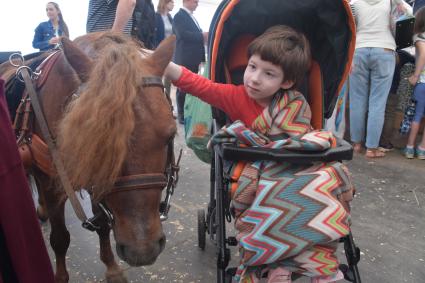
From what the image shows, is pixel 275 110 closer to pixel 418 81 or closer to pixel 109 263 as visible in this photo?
pixel 109 263

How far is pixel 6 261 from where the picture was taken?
115cm

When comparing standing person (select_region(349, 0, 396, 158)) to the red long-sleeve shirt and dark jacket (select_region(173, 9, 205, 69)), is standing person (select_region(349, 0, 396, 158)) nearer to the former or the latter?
dark jacket (select_region(173, 9, 205, 69))

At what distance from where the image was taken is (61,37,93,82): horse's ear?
4.23 ft

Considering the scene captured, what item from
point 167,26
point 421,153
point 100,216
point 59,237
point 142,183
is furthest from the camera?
point 167,26

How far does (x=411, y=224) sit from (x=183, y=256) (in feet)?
6.55

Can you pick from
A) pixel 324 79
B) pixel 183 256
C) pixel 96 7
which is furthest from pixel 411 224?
pixel 96 7

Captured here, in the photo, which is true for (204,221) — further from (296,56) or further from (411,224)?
(411,224)

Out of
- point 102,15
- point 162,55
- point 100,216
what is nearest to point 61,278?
point 100,216

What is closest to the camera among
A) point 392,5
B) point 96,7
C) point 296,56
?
point 296,56

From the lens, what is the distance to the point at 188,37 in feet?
17.2

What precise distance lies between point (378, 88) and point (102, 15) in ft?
11.5

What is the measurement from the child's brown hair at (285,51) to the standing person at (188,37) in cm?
342

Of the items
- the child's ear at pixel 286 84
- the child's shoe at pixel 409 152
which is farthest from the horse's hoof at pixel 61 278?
the child's shoe at pixel 409 152

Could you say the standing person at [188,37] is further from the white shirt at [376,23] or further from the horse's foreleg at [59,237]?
the horse's foreleg at [59,237]
